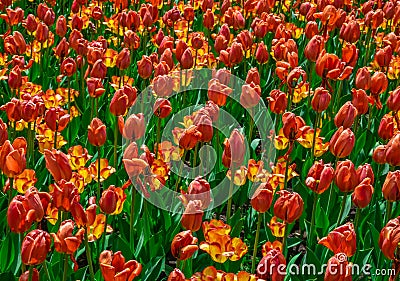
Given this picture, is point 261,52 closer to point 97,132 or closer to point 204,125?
point 204,125

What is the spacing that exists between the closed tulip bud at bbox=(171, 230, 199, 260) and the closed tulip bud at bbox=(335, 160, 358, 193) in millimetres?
683

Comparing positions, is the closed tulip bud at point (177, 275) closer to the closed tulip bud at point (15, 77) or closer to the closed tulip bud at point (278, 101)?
the closed tulip bud at point (278, 101)

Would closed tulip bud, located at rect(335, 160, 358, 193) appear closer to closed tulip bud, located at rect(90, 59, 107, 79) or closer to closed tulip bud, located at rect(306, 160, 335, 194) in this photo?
closed tulip bud, located at rect(306, 160, 335, 194)

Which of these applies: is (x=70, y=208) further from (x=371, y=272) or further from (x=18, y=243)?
(x=371, y=272)

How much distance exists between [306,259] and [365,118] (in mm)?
1814

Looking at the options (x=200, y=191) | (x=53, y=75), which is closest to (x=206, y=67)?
(x=53, y=75)

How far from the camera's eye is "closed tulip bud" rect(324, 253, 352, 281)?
76.3 inches

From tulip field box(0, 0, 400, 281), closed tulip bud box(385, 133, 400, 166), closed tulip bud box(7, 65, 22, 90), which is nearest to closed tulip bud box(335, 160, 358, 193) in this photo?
tulip field box(0, 0, 400, 281)

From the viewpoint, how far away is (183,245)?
2.09 meters

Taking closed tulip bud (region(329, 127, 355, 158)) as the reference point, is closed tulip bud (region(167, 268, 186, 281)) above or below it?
below

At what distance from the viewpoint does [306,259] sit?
8.87ft

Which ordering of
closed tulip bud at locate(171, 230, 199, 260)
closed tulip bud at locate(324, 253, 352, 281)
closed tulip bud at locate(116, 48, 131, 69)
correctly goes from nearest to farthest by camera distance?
closed tulip bud at locate(324, 253, 352, 281) → closed tulip bud at locate(171, 230, 199, 260) → closed tulip bud at locate(116, 48, 131, 69)

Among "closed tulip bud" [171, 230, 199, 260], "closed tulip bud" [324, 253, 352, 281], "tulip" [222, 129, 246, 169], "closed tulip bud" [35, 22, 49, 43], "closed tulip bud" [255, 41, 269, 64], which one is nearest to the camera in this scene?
"closed tulip bud" [324, 253, 352, 281]

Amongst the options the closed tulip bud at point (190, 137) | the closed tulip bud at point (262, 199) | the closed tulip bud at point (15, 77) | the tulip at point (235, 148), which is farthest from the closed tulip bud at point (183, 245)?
the closed tulip bud at point (15, 77)
